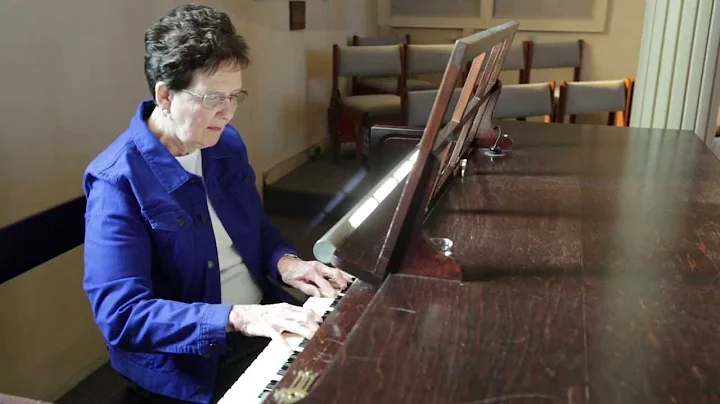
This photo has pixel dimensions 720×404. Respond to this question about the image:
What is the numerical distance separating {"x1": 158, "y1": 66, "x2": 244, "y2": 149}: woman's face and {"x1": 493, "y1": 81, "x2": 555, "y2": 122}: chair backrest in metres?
1.98

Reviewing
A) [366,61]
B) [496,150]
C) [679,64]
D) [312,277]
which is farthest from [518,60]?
[312,277]

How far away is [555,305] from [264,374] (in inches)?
17.7

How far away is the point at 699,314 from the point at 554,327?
0.24 metres

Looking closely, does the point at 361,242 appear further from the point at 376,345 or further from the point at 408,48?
the point at 408,48

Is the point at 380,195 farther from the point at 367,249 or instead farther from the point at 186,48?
the point at 186,48

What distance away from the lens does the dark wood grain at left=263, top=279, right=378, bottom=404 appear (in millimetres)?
950

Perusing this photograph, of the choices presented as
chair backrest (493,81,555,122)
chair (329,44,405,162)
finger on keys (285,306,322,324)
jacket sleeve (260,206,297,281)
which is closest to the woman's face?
jacket sleeve (260,206,297,281)

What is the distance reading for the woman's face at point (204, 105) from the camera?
138 centimetres

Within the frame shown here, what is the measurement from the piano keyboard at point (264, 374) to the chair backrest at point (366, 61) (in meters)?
3.25

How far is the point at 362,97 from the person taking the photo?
4355 mm

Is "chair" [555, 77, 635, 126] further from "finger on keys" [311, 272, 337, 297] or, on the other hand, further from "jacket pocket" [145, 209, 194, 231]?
"jacket pocket" [145, 209, 194, 231]

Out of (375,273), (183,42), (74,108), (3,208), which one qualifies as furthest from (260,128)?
(375,273)

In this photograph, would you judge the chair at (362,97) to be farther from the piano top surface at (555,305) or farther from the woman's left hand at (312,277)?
the woman's left hand at (312,277)

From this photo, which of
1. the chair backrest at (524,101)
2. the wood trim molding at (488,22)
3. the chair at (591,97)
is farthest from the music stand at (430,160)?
the wood trim molding at (488,22)
